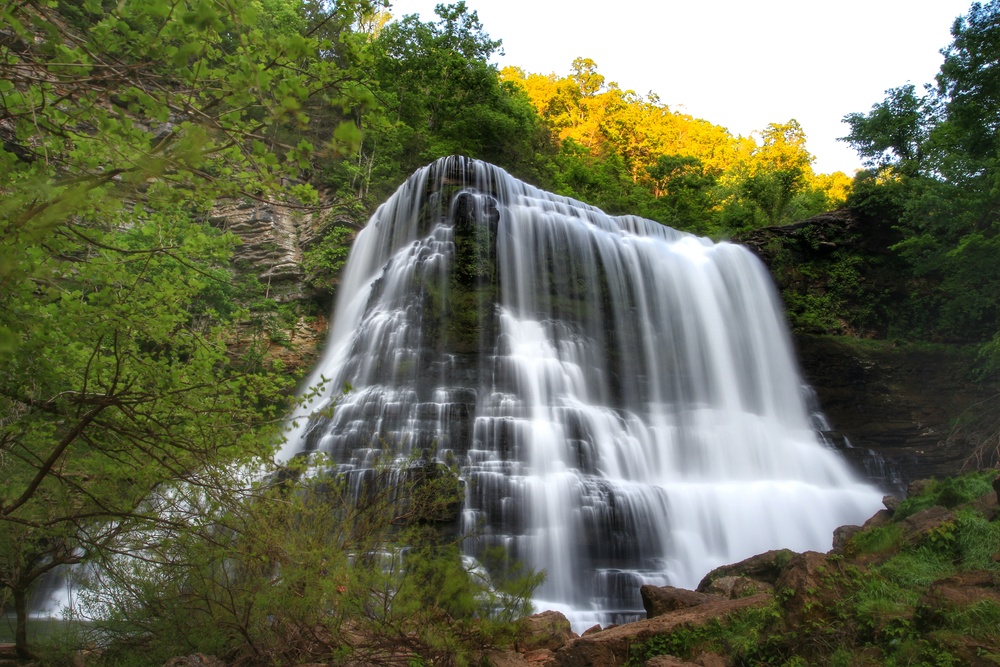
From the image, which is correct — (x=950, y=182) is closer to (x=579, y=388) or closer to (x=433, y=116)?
(x=579, y=388)

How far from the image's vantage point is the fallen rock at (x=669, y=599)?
21.0 ft

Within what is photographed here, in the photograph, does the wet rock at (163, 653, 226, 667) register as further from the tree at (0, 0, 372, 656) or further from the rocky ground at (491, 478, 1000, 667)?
the rocky ground at (491, 478, 1000, 667)

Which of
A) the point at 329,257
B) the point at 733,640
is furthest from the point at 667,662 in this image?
the point at 329,257

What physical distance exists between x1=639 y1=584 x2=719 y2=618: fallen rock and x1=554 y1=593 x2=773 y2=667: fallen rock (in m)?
0.76

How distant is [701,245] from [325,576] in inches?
678

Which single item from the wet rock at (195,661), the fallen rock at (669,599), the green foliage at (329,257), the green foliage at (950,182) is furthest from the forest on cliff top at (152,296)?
the green foliage at (950,182)

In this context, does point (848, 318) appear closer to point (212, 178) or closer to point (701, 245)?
point (701, 245)

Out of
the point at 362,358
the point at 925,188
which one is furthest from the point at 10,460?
the point at 925,188

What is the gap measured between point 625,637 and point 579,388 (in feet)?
28.6

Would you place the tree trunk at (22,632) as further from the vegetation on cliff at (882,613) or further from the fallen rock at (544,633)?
the vegetation on cliff at (882,613)

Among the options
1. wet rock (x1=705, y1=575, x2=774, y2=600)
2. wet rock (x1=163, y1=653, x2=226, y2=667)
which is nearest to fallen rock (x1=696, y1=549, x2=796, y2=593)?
wet rock (x1=705, y1=575, x2=774, y2=600)

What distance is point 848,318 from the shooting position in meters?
19.7

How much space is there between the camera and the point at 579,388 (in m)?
13.8

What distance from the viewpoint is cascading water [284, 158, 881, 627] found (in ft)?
34.2
